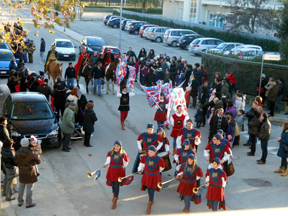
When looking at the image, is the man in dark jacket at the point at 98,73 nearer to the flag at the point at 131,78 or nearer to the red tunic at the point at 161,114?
the flag at the point at 131,78

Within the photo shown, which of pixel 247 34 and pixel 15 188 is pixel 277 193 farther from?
pixel 247 34

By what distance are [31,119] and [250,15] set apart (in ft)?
105

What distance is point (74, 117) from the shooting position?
48.4ft

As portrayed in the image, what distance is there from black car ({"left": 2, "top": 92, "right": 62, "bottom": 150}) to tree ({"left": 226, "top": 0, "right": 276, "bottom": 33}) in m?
30.6

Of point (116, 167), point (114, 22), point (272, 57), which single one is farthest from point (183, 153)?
point (114, 22)

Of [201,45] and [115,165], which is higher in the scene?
[201,45]

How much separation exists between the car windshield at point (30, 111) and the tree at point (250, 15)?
3095 centimetres

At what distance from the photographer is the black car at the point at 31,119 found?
545 inches

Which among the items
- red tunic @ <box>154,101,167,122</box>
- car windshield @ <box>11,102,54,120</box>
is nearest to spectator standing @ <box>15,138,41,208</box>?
car windshield @ <box>11,102,54,120</box>

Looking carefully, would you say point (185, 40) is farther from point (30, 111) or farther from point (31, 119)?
point (31, 119)

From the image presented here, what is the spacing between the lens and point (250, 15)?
4225 centimetres

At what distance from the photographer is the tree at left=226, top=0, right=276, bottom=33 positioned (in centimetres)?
4166

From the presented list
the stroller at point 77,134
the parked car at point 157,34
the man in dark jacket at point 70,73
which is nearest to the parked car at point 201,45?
the parked car at point 157,34

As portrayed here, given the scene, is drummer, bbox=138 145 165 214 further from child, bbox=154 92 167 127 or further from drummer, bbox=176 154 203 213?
child, bbox=154 92 167 127
